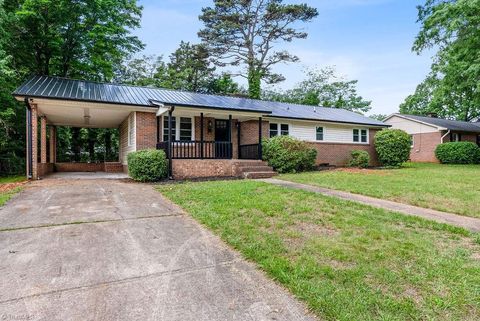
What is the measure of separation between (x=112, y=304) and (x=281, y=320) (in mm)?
1527

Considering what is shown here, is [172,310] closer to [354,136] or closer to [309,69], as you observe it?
[354,136]

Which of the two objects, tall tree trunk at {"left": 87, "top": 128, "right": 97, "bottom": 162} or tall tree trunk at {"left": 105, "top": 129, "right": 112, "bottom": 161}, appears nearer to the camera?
tall tree trunk at {"left": 87, "top": 128, "right": 97, "bottom": 162}

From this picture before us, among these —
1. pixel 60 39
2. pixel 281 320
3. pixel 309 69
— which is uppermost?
pixel 309 69

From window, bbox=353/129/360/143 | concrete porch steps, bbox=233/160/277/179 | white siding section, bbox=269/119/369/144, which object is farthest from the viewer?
window, bbox=353/129/360/143

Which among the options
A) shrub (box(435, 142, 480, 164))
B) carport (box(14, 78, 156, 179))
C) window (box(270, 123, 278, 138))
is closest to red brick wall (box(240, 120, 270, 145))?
window (box(270, 123, 278, 138))

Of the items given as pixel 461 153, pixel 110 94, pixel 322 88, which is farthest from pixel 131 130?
pixel 322 88

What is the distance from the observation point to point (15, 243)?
4.36 m

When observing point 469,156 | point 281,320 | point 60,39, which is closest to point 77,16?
point 60,39

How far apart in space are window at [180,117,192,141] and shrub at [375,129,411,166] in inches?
468

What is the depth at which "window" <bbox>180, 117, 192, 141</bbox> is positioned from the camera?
14812 mm

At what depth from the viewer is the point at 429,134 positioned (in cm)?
2695

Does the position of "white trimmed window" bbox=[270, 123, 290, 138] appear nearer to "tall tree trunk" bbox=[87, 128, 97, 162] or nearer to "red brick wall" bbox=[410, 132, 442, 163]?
"red brick wall" bbox=[410, 132, 442, 163]

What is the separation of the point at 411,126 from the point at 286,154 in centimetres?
2024

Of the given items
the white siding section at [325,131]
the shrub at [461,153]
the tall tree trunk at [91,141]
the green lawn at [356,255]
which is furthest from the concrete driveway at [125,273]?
the shrub at [461,153]
